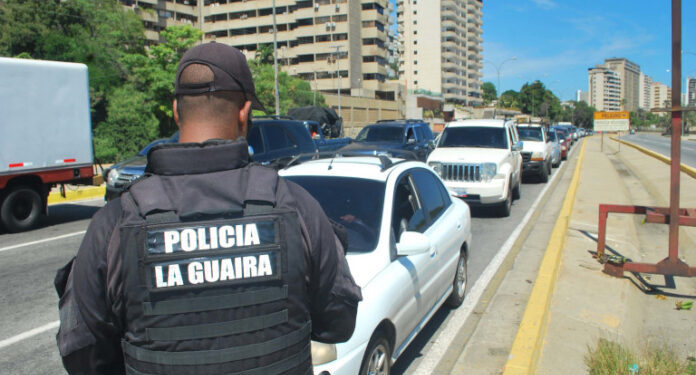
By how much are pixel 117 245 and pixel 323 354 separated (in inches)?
64.1

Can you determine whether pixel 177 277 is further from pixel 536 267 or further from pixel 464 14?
pixel 464 14

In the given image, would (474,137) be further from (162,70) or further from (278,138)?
(162,70)

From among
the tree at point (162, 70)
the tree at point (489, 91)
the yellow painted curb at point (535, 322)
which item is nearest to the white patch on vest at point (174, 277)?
the yellow painted curb at point (535, 322)

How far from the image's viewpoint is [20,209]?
973 centimetres

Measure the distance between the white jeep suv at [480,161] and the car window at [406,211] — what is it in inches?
248

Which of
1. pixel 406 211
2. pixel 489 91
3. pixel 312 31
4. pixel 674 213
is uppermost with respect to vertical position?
pixel 312 31

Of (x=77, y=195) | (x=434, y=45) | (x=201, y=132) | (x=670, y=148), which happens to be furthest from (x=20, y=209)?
(x=434, y=45)

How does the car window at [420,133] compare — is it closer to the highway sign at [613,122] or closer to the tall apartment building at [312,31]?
the highway sign at [613,122]

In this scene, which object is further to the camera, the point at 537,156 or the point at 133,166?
the point at 537,156

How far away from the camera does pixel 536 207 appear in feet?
41.6

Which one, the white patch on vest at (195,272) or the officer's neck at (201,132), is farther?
the officer's neck at (201,132)

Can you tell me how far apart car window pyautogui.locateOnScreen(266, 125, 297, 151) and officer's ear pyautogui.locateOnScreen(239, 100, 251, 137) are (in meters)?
8.59

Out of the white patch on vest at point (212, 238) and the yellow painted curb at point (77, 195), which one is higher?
the white patch on vest at point (212, 238)

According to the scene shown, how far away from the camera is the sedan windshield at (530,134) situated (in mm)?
19203
